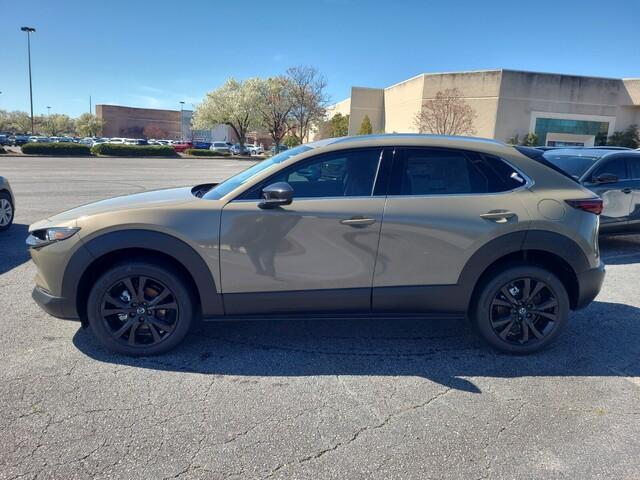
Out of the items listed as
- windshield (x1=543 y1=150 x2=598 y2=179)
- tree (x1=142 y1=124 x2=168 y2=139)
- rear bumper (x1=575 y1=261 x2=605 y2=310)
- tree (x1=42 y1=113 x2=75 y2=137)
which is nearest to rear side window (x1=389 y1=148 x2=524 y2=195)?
rear bumper (x1=575 y1=261 x2=605 y2=310)

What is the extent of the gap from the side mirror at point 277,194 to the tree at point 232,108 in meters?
44.3

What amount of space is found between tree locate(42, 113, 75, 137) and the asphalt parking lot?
106 meters

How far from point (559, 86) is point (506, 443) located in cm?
3934

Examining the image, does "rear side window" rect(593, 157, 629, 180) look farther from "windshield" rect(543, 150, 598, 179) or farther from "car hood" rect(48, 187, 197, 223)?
"car hood" rect(48, 187, 197, 223)

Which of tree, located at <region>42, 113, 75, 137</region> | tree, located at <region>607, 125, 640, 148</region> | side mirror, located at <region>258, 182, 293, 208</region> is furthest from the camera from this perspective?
tree, located at <region>42, 113, 75, 137</region>

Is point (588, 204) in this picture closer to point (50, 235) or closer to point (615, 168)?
point (50, 235)

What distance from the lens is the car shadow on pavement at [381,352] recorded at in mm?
3086

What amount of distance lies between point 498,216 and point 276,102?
146 feet

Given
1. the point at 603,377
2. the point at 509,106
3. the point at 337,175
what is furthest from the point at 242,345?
the point at 509,106

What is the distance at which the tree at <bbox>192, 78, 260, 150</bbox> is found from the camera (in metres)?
44.8

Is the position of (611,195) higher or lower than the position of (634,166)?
lower

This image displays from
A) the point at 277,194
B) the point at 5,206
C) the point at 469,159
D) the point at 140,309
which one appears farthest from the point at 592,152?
the point at 5,206

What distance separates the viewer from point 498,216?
10.3 feet

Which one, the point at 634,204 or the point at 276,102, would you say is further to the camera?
the point at 276,102
